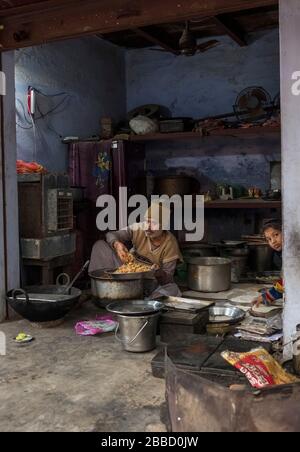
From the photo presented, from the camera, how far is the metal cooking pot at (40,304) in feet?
15.4

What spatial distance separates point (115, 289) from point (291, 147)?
239cm

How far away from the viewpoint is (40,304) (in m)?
4.67

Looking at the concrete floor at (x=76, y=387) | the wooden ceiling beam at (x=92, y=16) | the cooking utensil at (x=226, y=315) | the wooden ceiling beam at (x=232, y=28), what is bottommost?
the concrete floor at (x=76, y=387)

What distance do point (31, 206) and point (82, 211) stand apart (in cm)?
164

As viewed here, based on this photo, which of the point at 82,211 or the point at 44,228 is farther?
the point at 82,211

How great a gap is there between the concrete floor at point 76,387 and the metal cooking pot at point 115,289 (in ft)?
1.66

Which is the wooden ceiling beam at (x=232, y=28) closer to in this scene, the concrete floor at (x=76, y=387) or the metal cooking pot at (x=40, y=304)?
the metal cooking pot at (x=40, y=304)

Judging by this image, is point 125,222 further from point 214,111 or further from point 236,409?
point 236,409

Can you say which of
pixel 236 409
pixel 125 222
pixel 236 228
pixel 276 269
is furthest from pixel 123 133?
pixel 236 409

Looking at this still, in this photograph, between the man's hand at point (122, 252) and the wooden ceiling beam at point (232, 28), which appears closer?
the man's hand at point (122, 252)

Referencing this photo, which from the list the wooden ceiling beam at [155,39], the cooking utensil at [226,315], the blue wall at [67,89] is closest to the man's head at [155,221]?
the cooking utensil at [226,315]

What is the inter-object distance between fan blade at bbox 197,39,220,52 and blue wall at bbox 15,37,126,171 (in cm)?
168

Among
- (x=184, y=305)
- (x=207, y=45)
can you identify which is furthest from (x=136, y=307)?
(x=207, y=45)

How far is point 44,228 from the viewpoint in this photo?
18.9 ft
